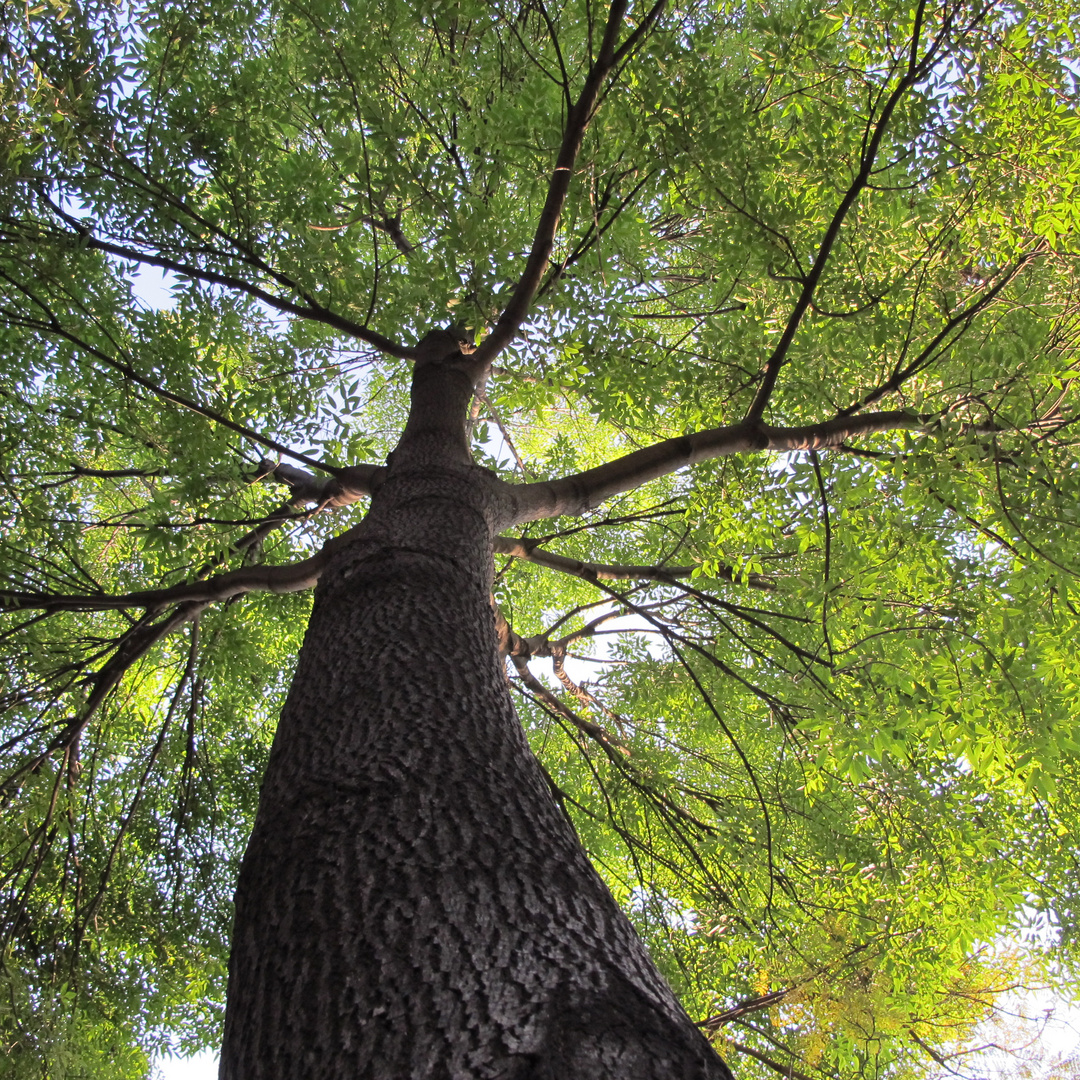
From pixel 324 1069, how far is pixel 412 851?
0.97 feet

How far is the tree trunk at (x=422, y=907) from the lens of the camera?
2.58 ft

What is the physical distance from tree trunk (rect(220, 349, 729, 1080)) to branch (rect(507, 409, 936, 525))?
1.29 m

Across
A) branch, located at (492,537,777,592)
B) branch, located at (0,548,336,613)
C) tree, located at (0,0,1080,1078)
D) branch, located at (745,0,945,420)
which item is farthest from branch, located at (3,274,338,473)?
branch, located at (745,0,945,420)

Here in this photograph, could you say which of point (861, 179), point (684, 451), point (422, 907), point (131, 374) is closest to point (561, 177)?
point (861, 179)

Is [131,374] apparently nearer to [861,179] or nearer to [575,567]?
[575,567]

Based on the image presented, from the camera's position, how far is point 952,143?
2322mm

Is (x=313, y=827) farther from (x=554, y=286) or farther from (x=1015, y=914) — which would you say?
(x=1015, y=914)

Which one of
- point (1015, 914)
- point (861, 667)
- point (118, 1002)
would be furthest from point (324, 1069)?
point (1015, 914)

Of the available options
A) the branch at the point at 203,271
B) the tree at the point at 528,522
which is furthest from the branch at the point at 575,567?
the branch at the point at 203,271

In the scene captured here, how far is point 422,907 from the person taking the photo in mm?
972

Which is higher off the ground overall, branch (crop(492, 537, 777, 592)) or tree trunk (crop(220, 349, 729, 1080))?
branch (crop(492, 537, 777, 592))

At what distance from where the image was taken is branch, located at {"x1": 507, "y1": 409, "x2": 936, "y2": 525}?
2.72 metres

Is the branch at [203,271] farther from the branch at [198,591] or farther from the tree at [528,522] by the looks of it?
the branch at [198,591]

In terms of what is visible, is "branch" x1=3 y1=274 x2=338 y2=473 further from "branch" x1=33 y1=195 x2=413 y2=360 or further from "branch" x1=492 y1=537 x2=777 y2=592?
"branch" x1=492 y1=537 x2=777 y2=592
